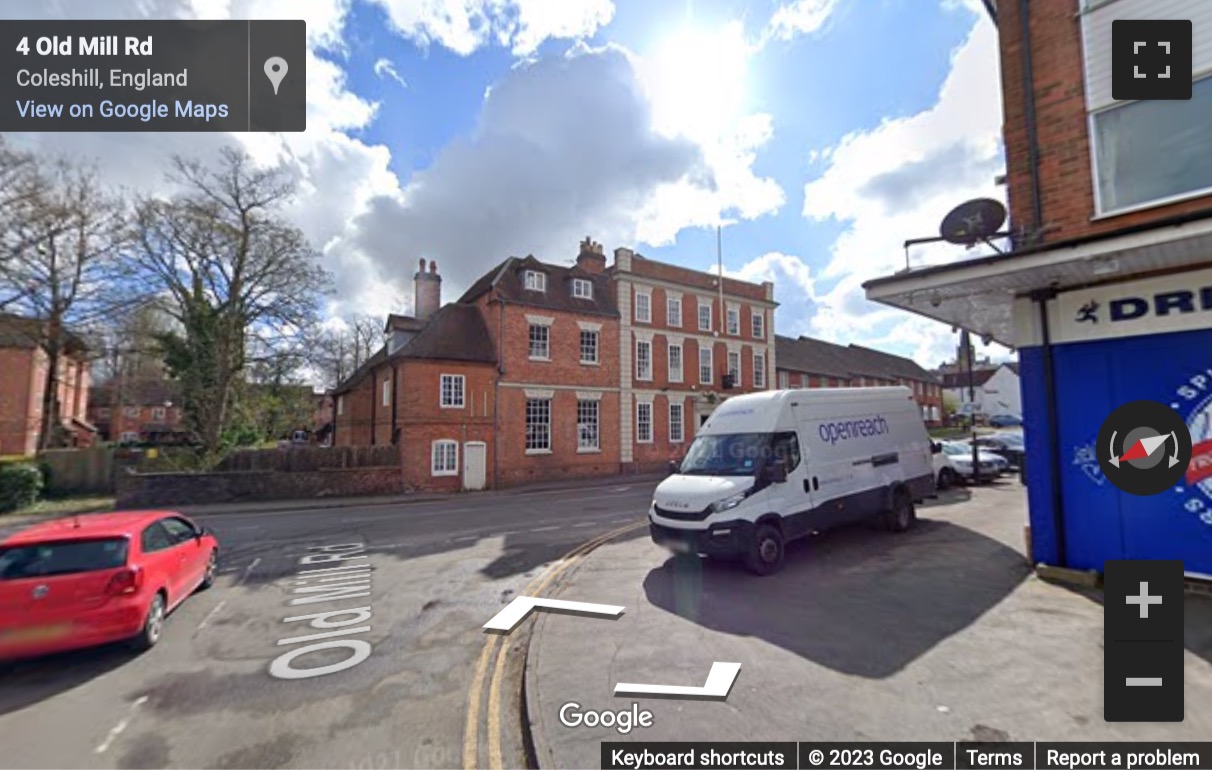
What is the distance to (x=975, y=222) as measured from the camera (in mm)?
6949

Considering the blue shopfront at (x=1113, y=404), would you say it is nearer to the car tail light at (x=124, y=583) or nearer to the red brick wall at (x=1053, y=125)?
the red brick wall at (x=1053, y=125)

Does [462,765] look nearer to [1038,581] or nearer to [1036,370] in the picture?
[1038,581]

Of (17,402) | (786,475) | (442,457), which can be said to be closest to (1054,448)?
(786,475)

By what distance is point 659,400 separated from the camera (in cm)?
2912

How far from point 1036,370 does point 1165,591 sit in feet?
9.09

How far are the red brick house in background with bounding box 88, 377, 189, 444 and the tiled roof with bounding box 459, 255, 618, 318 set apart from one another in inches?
1365

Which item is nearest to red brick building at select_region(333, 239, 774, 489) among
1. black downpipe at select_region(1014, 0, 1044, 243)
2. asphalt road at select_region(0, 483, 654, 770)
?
asphalt road at select_region(0, 483, 654, 770)

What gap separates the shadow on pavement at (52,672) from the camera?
459 cm

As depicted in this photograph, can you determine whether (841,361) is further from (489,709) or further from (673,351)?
(489,709)

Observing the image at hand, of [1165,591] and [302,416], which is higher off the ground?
[302,416]

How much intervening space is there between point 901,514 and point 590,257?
23.0 m

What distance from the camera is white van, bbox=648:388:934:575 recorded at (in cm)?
738

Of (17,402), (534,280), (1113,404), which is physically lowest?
(1113,404)

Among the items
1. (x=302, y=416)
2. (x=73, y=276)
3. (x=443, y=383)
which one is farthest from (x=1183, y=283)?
(x=302, y=416)
